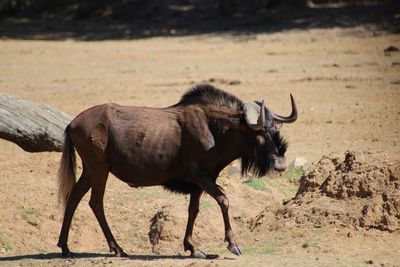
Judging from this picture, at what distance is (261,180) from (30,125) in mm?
3223

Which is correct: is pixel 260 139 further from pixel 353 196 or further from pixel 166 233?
pixel 166 233

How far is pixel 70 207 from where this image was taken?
9.73m

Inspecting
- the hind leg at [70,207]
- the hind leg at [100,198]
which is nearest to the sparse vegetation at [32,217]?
the hind leg at [70,207]

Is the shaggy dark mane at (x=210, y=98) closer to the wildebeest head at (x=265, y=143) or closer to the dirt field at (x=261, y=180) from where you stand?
the wildebeest head at (x=265, y=143)

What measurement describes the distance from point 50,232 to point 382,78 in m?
11.3

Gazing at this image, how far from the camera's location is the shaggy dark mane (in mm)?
9594

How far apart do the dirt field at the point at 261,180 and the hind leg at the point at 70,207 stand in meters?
0.13

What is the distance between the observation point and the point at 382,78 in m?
20.5

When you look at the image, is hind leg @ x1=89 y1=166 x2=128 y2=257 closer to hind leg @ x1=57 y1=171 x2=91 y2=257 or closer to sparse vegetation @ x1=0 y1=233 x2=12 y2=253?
hind leg @ x1=57 y1=171 x2=91 y2=257

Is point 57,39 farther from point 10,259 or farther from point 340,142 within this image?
point 10,259

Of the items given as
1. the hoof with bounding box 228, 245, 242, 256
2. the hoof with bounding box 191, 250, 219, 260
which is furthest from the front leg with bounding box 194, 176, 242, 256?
the hoof with bounding box 191, 250, 219, 260

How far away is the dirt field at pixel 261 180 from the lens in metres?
9.44

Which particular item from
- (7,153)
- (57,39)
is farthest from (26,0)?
(7,153)

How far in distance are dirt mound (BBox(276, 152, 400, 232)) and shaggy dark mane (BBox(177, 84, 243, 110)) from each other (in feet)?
4.58
